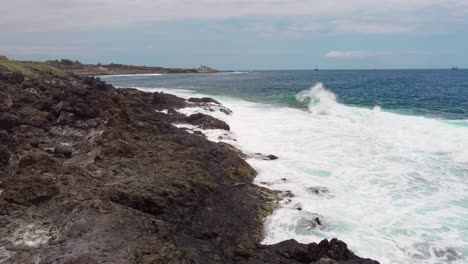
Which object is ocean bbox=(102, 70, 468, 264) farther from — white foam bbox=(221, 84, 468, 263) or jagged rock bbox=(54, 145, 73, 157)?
jagged rock bbox=(54, 145, 73, 157)

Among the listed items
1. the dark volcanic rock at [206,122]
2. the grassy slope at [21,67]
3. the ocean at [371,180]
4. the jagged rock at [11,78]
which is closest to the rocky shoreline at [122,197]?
the ocean at [371,180]

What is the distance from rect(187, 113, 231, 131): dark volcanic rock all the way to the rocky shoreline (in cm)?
596

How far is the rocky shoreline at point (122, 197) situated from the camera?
8.23 meters

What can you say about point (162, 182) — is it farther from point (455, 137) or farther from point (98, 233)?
point (455, 137)

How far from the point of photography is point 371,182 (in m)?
15.6

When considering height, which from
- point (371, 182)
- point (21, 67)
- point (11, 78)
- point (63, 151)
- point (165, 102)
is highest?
point (21, 67)

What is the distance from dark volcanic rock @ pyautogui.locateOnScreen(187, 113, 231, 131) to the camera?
23453 millimetres

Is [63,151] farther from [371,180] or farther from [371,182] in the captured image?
[371,180]

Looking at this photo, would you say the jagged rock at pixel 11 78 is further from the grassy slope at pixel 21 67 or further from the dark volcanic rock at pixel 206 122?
the dark volcanic rock at pixel 206 122

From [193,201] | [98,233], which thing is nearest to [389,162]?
[193,201]

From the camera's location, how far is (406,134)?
24.8 m

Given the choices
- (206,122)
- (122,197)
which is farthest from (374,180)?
(206,122)

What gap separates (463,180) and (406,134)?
887cm

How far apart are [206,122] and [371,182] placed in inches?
427
